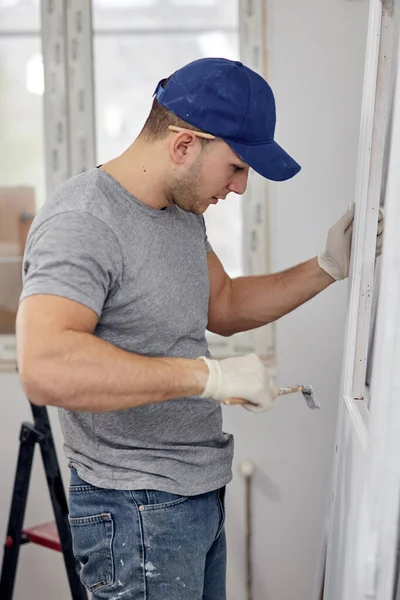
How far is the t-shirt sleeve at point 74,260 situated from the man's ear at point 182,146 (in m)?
0.18

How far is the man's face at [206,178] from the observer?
1304 mm

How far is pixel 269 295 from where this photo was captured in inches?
65.6

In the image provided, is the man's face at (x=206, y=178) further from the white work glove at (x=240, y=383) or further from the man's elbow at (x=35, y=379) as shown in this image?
the man's elbow at (x=35, y=379)

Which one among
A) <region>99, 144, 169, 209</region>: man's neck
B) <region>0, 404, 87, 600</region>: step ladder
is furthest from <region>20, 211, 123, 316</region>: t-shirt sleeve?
<region>0, 404, 87, 600</region>: step ladder

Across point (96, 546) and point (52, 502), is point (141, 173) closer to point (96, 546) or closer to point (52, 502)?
point (96, 546)

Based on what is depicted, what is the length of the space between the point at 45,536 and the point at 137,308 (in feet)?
3.68

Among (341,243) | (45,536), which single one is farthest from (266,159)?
(45,536)

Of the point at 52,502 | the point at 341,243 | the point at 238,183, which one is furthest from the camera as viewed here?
the point at 52,502

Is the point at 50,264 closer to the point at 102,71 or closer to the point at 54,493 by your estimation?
the point at 54,493

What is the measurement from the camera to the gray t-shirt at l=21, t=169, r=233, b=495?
3.84 feet

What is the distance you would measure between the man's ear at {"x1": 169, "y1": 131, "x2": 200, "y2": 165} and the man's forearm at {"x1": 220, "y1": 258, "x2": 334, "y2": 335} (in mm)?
451

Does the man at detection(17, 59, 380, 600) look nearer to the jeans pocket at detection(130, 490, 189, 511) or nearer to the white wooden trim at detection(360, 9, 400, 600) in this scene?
the jeans pocket at detection(130, 490, 189, 511)

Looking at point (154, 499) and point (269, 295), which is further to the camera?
point (269, 295)

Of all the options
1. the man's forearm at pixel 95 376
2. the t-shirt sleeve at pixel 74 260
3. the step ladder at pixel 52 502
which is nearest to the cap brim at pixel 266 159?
the t-shirt sleeve at pixel 74 260
